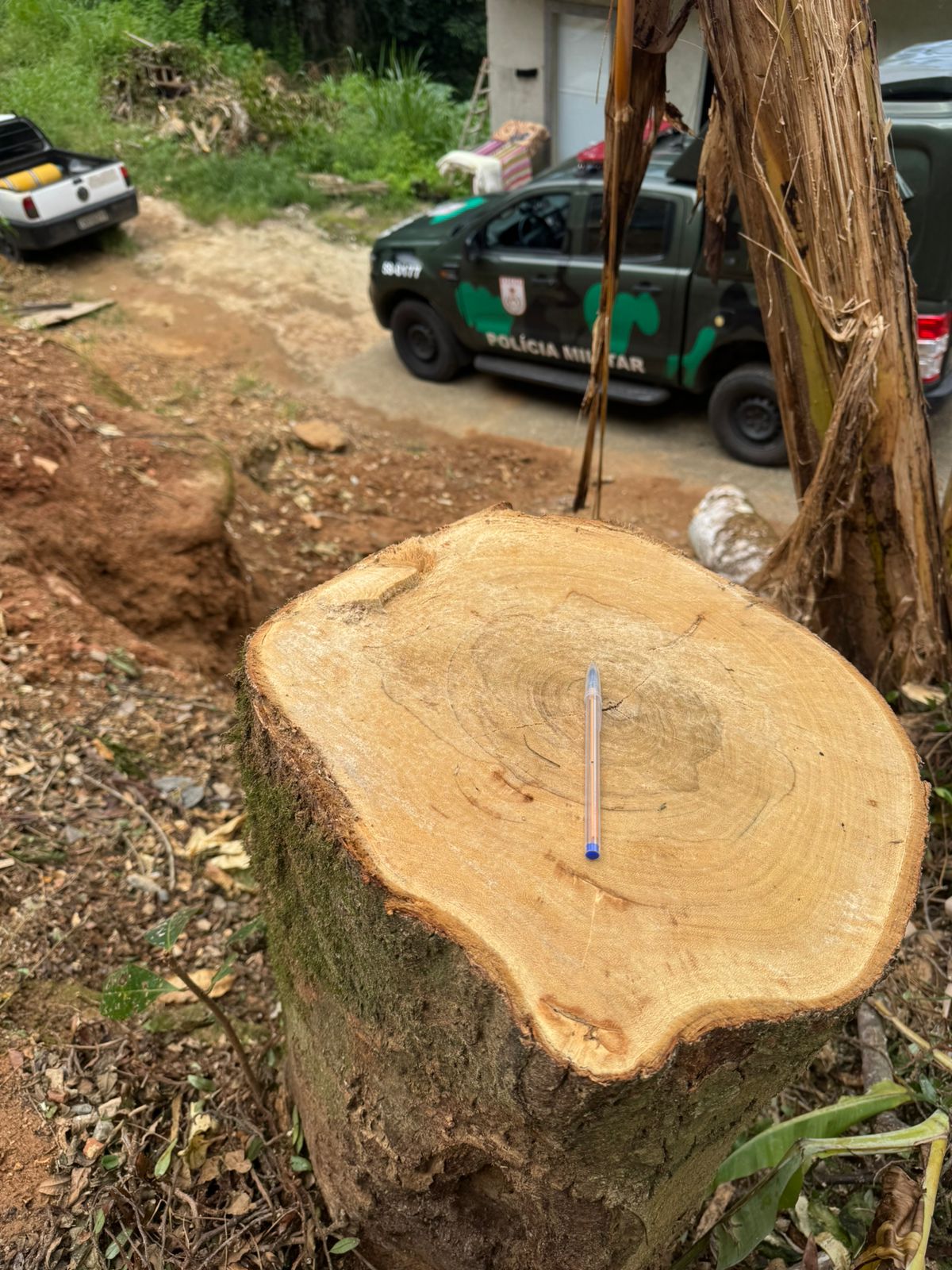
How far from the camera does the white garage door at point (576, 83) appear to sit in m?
9.50

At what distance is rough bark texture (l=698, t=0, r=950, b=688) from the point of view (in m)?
2.57

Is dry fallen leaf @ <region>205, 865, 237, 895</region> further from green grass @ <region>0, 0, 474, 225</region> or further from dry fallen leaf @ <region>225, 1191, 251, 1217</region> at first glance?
green grass @ <region>0, 0, 474, 225</region>

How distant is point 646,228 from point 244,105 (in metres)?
8.50

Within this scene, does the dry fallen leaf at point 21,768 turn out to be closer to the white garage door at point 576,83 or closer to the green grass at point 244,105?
the white garage door at point 576,83

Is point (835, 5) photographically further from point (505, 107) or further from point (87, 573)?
point (505, 107)

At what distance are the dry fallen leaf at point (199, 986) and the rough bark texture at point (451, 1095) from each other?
68 cm

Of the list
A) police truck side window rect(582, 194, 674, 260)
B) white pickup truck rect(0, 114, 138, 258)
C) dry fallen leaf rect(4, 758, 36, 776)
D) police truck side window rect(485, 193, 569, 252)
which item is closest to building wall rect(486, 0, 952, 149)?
police truck side window rect(485, 193, 569, 252)

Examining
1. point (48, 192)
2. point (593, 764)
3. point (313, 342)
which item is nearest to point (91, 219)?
point (48, 192)

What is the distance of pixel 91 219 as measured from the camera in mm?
9109

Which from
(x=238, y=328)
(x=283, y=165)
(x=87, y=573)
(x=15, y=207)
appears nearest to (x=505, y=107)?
(x=283, y=165)

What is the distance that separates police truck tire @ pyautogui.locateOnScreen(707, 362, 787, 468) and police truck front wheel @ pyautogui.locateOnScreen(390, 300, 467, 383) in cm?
218

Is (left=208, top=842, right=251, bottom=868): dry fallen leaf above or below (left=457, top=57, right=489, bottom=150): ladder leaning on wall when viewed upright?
below

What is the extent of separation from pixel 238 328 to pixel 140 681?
562 centimetres

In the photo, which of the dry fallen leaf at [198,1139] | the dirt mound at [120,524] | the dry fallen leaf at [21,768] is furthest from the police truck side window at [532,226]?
the dry fallen leaf at [198,1139]
